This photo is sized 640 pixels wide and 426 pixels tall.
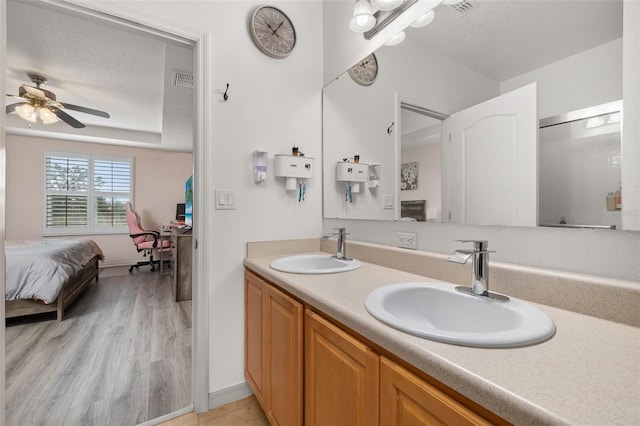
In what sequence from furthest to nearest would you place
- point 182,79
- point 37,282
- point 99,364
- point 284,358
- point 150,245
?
point 150,245, point 182,79, point 37,282, point 99,364, point 284,358

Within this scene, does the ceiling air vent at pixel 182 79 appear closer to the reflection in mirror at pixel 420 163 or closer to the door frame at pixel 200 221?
the door frame at pixel 200 221

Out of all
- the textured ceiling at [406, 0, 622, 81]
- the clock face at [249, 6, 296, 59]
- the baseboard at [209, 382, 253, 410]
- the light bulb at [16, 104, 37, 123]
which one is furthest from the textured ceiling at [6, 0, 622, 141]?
the baseboard at [209, 382, 253, 410]

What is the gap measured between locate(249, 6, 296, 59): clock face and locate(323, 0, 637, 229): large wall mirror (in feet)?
2.00

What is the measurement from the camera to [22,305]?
256 cm

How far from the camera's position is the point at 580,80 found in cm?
82

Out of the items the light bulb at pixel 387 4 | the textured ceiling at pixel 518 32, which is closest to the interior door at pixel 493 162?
the textured ceiling at pixel 518 32

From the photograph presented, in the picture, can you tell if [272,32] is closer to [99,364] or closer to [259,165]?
[259,165]

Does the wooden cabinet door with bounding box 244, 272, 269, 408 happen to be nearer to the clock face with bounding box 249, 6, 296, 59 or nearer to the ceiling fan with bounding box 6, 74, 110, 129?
the clock face with bounding box 249, 6, 296, 59

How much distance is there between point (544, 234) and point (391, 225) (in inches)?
26.1

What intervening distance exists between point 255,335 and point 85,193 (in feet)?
18.3

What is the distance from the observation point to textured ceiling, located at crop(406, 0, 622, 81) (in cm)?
79

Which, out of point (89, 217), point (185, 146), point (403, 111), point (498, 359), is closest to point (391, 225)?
point (403, 111)

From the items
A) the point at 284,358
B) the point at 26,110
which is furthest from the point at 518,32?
the point at 26,110

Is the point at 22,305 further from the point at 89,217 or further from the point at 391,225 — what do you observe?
the point at 391,225
